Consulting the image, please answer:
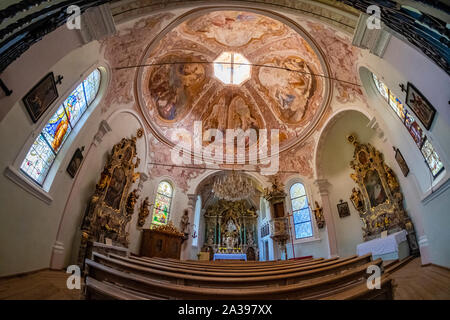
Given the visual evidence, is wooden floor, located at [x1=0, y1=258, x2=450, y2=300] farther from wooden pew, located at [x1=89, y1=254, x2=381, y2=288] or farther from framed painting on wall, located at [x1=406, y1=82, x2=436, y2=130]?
framed painting on wall, located at [x1=406, y1=82, x2=436, y2=130]

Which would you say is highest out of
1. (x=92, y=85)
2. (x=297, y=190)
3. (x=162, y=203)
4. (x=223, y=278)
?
(x=92, y=85)

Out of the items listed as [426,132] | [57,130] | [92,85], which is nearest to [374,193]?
[426,132]

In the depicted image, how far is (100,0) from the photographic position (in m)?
3.71

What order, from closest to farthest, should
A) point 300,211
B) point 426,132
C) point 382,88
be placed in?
point 426,132 → point 382,88 → point 300,211

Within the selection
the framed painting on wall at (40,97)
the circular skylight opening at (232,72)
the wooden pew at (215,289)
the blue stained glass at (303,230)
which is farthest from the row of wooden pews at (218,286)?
the circular skylight opening at (232,72)

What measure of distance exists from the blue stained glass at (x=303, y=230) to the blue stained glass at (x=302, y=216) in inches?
9.1

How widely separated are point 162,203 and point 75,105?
25.7 ft

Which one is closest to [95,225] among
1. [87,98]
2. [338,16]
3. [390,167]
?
[87,98]

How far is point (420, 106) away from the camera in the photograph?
5027 millimetres

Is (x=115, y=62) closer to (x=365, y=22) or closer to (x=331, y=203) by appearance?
(x=365, y=22)

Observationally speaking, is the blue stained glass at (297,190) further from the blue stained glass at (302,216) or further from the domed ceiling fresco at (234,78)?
the domed ceiling fresco at (234,78)

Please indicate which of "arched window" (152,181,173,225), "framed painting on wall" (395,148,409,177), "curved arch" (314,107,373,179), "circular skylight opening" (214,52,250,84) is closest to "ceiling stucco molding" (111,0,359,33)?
"framed painting on wall" (395,148,409,177)

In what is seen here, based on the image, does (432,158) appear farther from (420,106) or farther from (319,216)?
(319,216)

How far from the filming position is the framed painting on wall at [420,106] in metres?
4.78
